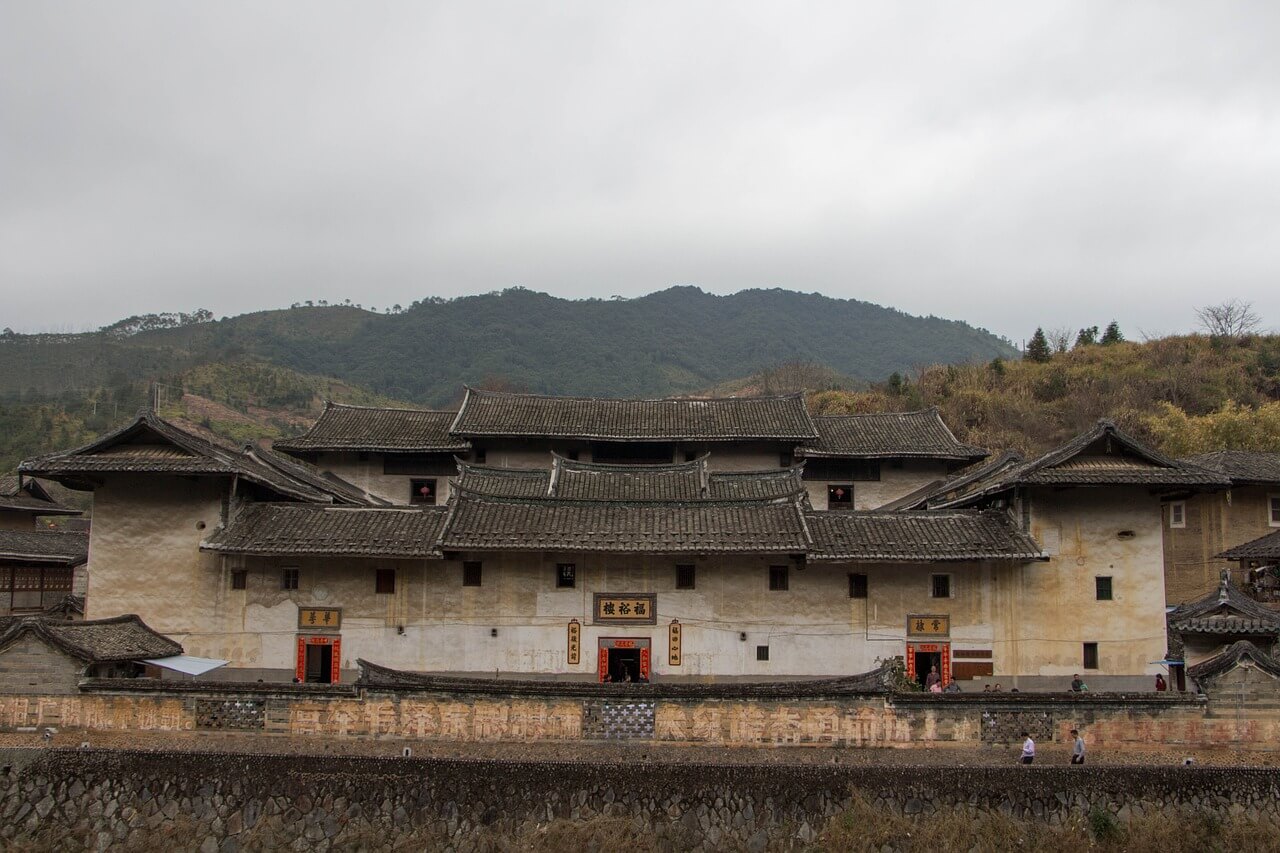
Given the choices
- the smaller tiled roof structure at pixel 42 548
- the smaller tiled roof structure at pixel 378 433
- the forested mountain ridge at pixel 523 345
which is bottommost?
the smaller tiled roof structure at pixel 42 548

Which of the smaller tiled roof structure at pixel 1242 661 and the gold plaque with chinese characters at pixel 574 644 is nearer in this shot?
the smaller tiled roof structure at pixel 1242 661

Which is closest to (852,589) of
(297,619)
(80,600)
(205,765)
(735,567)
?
(735,567)

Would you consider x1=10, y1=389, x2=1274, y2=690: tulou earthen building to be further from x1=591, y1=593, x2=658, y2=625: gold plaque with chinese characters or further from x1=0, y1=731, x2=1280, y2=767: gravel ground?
x1=0, y1=731, x2=1280, y2=767: gravel ground

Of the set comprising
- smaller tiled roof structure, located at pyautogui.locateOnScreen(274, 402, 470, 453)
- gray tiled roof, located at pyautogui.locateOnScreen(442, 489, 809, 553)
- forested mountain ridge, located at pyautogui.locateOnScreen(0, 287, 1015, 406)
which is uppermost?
forested mountain ridge, located at pyautogui.locateOnScreen(0, 287, 1015, 406)

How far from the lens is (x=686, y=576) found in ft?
83.5

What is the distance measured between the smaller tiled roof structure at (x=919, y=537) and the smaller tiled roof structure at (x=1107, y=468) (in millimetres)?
1124

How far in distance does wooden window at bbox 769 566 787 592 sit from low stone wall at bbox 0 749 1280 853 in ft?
33.3

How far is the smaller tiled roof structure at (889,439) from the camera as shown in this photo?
34906 millimetres

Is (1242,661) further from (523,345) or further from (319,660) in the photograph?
(523,345)

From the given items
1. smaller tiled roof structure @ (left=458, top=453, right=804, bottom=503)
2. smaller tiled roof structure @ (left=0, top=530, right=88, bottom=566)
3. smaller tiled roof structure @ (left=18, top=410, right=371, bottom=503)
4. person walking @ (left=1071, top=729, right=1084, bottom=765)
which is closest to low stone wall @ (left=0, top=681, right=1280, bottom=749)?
person walking @ (left=1071, top=729, right=1084, bottom=765)

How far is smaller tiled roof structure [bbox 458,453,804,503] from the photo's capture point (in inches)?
1112

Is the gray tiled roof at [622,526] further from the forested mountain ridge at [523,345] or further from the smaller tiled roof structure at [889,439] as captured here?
the forested mountain ridge at [523,345]

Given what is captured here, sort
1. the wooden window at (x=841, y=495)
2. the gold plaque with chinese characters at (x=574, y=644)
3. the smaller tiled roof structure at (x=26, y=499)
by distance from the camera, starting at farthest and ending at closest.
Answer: the smaller tiled roof structure at (x=26, y=499)
the wooden window at (x=841, y=495)
the gold plaque with chinese characters at (x=574, y=644)

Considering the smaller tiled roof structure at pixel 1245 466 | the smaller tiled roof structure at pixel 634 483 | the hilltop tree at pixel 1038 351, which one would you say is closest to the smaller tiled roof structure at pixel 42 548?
the smaller tiled roof structure at pixel 634 483
